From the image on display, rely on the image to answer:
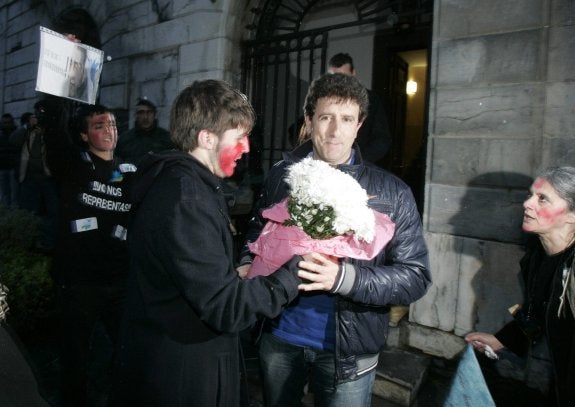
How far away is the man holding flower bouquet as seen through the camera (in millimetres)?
1668

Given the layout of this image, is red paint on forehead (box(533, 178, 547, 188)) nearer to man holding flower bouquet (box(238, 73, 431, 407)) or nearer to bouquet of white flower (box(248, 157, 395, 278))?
man holding flower bouquet (box(238, 73, 431, 407))

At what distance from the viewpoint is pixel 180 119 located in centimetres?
176

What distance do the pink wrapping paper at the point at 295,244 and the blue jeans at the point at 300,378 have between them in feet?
1.69

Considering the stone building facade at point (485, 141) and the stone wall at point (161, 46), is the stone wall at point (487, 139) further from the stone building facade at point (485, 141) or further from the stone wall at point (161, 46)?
the stone wall at point (161, 46)

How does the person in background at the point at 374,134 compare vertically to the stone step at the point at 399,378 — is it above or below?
above

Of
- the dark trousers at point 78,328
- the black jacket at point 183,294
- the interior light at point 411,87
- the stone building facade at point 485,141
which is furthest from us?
the interior light at point 411,87

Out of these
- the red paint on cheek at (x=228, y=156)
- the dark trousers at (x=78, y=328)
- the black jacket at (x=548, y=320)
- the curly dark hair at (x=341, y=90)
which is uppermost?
the curly dark hair at (x=341, y=90)

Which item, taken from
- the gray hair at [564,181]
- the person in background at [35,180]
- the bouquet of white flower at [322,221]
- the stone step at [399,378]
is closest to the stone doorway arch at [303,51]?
the stone step at [399,378]

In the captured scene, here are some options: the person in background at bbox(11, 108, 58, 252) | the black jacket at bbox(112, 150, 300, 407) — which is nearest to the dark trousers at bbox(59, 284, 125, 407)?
the black jacket at bbox(112, 150, 300, 407)

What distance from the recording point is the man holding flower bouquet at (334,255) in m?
1.67

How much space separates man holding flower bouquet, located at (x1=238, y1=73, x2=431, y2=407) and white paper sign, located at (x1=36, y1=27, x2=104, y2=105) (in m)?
2.67

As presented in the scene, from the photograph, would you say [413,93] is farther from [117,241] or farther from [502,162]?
[117,241]

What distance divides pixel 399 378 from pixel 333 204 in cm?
239

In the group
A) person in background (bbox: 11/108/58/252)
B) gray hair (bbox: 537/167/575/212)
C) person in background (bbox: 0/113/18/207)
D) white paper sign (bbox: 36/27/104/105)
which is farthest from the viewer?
person in background (bbox: 0/113/18/207)
